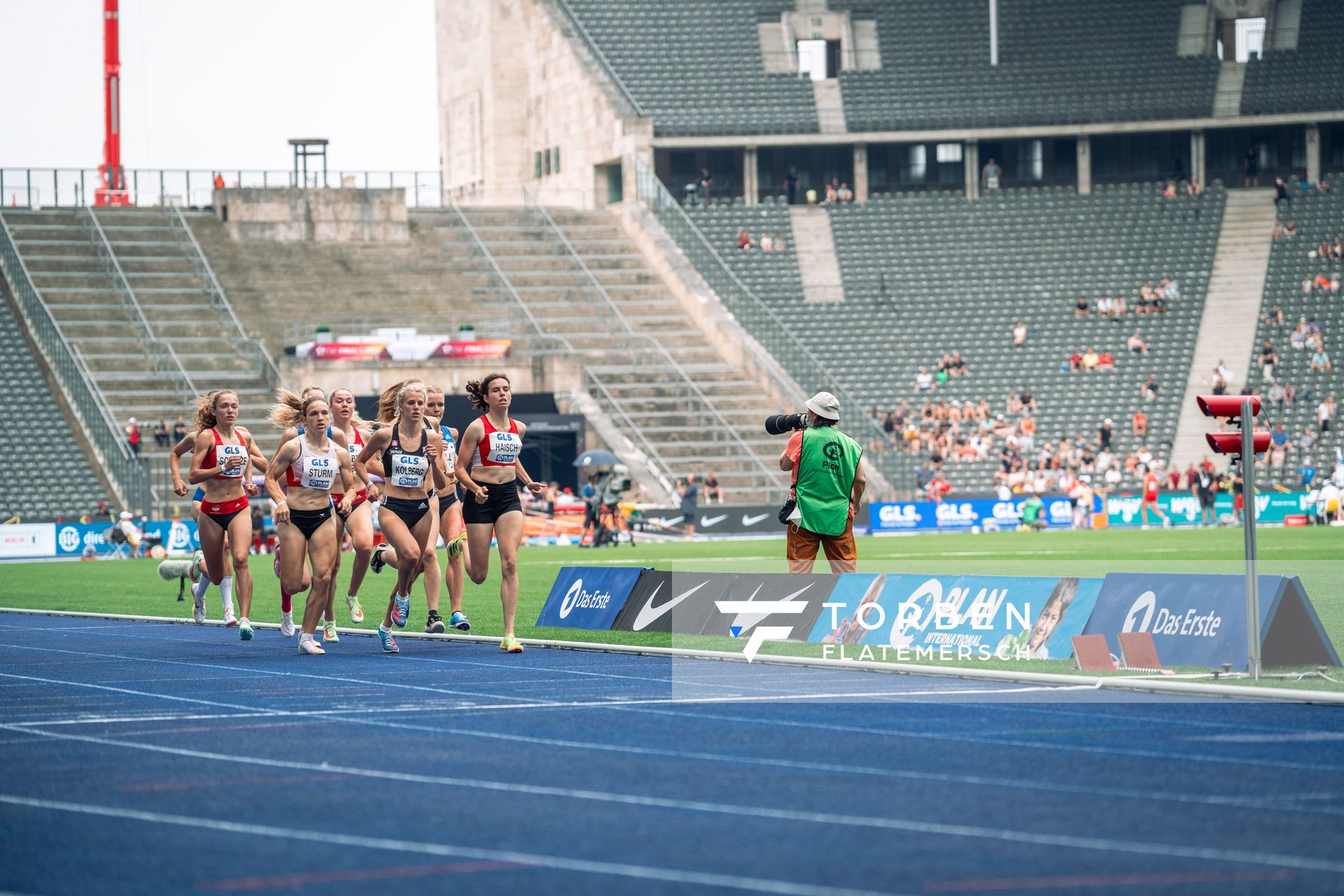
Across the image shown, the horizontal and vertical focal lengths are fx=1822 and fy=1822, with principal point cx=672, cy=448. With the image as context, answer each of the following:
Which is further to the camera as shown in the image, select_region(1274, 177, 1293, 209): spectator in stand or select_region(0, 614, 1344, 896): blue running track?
Answer: select_region(1274, 177, 1293, 209): spectator in stand

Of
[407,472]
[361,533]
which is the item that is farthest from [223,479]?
[407,472]

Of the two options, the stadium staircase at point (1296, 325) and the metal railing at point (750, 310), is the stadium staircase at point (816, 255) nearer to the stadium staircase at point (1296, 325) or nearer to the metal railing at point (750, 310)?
the metal railing at point (750, 310)

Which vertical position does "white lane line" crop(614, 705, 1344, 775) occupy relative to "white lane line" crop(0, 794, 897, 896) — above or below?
below

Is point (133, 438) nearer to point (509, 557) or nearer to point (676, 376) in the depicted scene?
point (676, 376)

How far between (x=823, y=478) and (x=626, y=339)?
40128mm

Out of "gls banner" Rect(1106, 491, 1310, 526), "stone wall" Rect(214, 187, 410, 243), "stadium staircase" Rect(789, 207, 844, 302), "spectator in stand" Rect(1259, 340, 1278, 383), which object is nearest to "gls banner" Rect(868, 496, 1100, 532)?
"gls banner" Rect(1106, 491, 1310, 526)

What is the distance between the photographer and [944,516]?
153ft

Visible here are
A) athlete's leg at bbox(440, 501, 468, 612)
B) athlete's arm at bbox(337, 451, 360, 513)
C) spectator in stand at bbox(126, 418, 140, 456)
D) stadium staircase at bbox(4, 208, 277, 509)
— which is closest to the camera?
athlete's arm at bbox(337, 451, 360, 513)

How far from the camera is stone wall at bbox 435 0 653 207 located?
209ft

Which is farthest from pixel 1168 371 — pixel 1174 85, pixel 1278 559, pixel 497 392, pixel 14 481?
pixel 497 392

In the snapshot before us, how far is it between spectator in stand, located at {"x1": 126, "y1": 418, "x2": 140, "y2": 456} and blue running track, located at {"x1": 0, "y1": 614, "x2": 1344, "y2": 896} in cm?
3184

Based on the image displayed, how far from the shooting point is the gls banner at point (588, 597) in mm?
16641

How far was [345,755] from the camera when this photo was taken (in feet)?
29.5

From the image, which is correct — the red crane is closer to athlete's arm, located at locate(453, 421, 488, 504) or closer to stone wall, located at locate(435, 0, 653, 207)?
stone wall, located at locate(435, 0, 653, 207)
